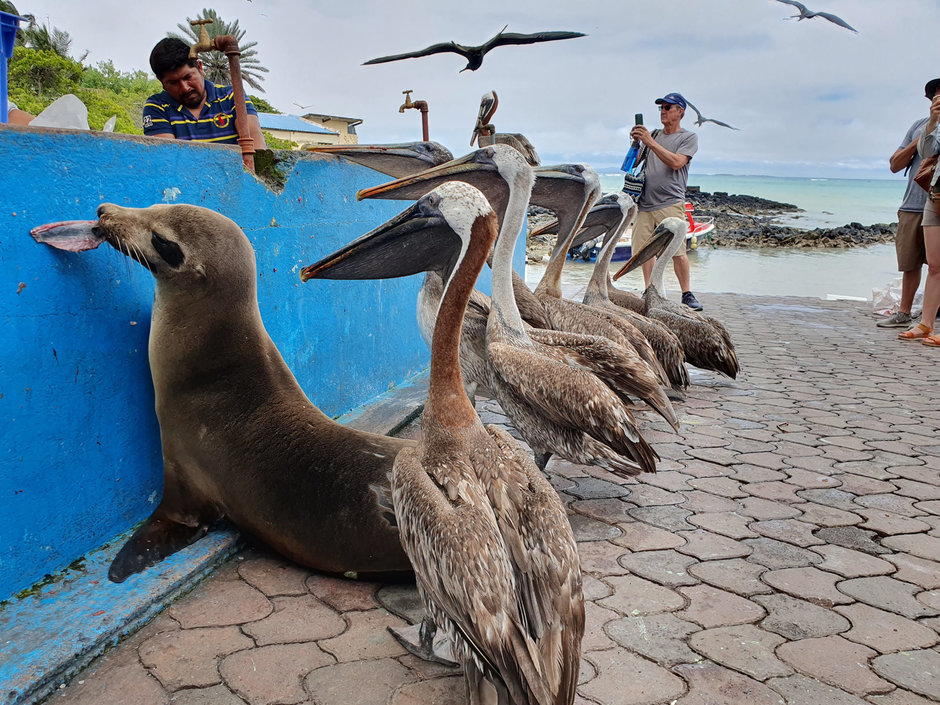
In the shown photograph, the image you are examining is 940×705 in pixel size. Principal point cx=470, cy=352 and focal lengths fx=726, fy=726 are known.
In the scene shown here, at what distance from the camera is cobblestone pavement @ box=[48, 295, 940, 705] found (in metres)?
2.24

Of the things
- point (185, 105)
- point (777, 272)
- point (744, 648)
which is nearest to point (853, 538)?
point (744, 648)

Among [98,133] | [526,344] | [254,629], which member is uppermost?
[98,133]

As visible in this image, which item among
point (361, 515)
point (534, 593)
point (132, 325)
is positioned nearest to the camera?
point (534, 593)

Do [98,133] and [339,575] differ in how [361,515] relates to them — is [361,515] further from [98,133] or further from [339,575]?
[98,133]

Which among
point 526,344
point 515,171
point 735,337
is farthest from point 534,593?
point 735,337

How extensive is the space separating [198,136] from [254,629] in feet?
10.9

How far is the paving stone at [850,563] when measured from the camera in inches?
119

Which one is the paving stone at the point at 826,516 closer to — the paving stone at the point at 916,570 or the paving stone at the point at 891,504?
the paving stone at the point at 891,504

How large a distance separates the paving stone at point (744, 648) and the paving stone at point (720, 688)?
5cm

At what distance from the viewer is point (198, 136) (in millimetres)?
4637

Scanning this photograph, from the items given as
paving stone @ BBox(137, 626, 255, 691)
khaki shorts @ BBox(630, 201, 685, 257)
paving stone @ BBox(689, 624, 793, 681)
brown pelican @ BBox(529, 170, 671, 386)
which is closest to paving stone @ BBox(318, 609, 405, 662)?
paving stone @ BBox(137, 626, 255, 691)

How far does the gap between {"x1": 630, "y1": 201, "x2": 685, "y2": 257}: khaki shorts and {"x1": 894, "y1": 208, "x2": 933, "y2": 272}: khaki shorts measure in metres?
2.75

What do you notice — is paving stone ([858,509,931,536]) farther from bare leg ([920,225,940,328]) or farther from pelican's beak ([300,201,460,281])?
bare leg ([920,225,940,328])

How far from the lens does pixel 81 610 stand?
2.42 meters
